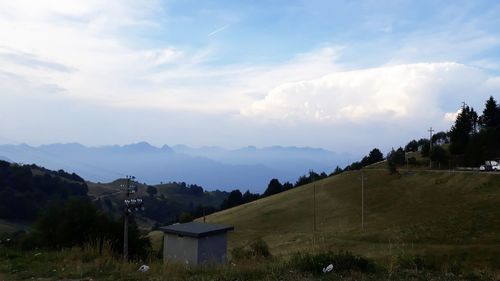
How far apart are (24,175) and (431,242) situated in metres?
108

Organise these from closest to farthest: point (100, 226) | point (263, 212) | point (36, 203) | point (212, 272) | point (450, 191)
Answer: point (212, 272), point (100, 226), point (450, 191), point (263, 212), point (36, 203)

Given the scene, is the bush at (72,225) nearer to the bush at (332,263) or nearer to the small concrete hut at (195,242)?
the small concrete hut at (195,242)

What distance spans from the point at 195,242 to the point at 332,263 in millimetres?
11675

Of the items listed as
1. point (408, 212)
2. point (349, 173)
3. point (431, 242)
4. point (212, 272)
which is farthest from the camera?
point (349, 173)

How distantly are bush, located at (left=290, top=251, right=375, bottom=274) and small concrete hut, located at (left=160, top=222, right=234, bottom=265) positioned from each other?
1046cm

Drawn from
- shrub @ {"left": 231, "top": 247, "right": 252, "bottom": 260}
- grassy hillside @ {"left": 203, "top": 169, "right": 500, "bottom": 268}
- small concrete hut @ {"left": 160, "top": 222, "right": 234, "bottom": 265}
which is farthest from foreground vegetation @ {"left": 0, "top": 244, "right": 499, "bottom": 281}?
grassy hillside @ {"left": 203, "top": 169, "right": 500, "bottom": 268}

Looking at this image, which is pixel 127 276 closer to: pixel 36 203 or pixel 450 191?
pixel 450 191

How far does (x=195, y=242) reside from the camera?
18.3 m

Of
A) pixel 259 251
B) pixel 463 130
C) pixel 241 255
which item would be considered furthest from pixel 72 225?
pixel 463 130

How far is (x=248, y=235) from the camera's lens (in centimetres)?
5606

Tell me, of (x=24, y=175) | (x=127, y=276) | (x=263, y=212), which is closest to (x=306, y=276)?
(x=127, y=276)

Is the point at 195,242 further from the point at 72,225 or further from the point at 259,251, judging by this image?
the point at 72,225

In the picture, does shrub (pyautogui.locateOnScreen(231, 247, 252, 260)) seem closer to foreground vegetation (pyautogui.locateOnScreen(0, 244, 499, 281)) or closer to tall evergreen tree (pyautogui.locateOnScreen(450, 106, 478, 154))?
foreground vegetation (pyautogui.locateOnScreen(0, 244, 499, 281))

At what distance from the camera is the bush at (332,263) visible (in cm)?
736
